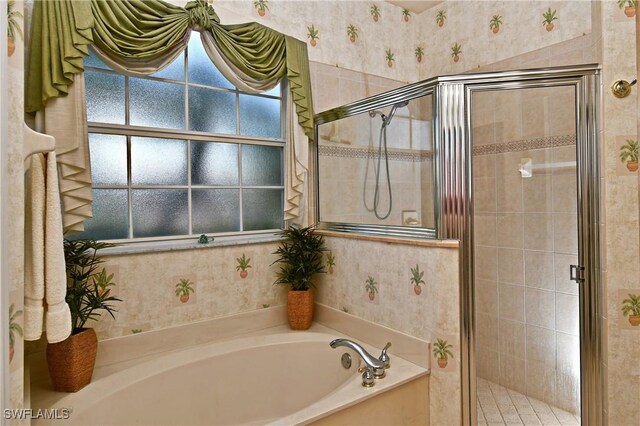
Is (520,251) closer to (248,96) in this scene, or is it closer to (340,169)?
(340,169)

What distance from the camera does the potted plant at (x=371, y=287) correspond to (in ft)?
6.71

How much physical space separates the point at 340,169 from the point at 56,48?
5.02ft

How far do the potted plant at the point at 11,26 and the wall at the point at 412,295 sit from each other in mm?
1606

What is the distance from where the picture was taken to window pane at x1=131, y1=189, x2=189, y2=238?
2047mm

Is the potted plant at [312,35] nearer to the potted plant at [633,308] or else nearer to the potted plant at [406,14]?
the potted plant at [406,14]

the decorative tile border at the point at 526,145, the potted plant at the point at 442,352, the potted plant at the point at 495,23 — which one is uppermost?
the potted plant at the point at 495,23

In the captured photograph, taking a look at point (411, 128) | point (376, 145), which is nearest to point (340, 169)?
point (376, 145)

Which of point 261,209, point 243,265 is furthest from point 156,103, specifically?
point 243,265

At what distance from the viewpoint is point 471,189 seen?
172 cm

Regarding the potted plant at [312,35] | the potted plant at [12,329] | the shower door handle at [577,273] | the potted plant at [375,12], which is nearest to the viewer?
the potted plant at [12,329]

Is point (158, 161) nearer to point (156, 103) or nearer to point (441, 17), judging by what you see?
point (156, 103)

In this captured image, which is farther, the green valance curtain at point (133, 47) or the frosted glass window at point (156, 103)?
the frosted glass window at point (156, 103)

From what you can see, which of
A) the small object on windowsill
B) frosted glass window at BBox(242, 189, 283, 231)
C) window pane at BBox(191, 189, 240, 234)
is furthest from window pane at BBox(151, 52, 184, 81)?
the small object on windowsill

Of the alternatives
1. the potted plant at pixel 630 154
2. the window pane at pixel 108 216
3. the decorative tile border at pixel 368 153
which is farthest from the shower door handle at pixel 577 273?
the window pane at pixel 108 216
